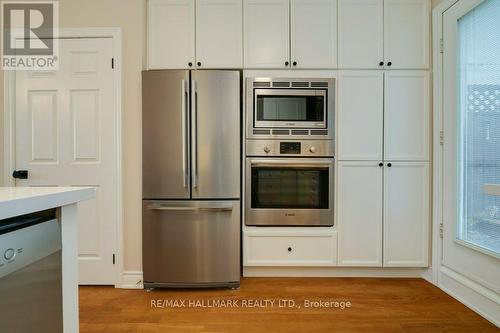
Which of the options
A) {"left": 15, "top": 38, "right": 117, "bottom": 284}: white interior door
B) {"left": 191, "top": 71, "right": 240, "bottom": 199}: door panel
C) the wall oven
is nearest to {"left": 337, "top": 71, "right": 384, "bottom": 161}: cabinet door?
the wall oven

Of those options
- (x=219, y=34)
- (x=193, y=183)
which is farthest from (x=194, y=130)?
(x=219, y=34)

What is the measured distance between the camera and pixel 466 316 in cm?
187

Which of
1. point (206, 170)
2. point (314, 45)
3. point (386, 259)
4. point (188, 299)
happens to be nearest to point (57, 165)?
point (206, 170)

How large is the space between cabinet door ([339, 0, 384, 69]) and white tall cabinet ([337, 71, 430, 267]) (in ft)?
0.34

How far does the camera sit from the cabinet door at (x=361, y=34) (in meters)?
2.33

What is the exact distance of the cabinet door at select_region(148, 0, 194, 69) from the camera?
231 cm

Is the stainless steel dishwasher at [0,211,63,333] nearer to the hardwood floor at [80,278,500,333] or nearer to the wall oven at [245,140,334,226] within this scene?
the hardwood floor at [80,278,500,333]

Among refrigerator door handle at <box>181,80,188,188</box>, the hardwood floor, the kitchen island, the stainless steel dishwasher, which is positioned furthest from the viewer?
refrigerator door handle at <box>181,80,188,188</box>

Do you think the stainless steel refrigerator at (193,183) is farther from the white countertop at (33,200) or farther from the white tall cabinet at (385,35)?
the white countertop at (33,200)

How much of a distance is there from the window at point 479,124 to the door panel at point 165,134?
2.12 metres

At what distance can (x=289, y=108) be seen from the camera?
90.7 inches

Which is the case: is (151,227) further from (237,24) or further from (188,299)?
(237,24)

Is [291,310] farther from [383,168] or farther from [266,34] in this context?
[266,34]

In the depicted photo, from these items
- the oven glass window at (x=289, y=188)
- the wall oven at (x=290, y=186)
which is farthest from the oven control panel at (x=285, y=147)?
the oven glass window at (x=289, y=188)
